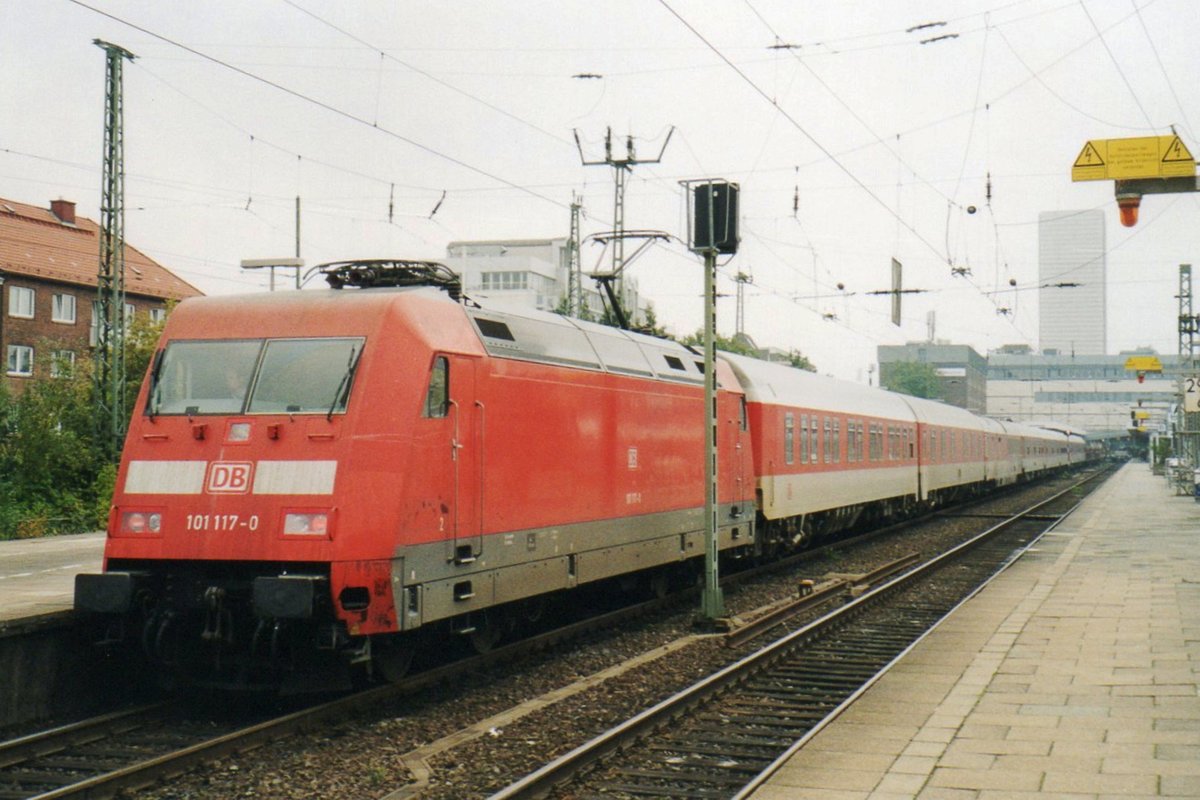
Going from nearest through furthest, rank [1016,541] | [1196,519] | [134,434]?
[134,434] → [1016,541] → [1196,519]

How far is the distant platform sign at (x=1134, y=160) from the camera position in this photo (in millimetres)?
14828

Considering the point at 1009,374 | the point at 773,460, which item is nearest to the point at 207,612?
the point at 773,460

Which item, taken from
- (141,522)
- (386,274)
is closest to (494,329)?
(386,274)

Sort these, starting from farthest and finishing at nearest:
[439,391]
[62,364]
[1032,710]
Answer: [62,364]
[439,391]
[1032,710]

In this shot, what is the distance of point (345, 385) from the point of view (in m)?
9.27

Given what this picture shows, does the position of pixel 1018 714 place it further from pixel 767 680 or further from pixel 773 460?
pixel 773 460

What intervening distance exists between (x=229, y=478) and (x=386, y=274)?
2651mm

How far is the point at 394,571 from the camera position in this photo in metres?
9.00

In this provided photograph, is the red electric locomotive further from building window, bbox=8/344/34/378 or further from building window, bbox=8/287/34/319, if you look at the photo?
building window, bbox=8/287/34/319

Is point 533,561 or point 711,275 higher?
point 711,275

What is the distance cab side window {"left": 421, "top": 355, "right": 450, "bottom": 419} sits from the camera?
9609 millimetres

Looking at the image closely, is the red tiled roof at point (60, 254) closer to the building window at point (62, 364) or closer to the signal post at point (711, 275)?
the building window at point (62, 364)

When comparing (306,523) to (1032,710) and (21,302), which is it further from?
(21,302)

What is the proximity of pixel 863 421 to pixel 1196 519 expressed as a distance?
1032 cm
